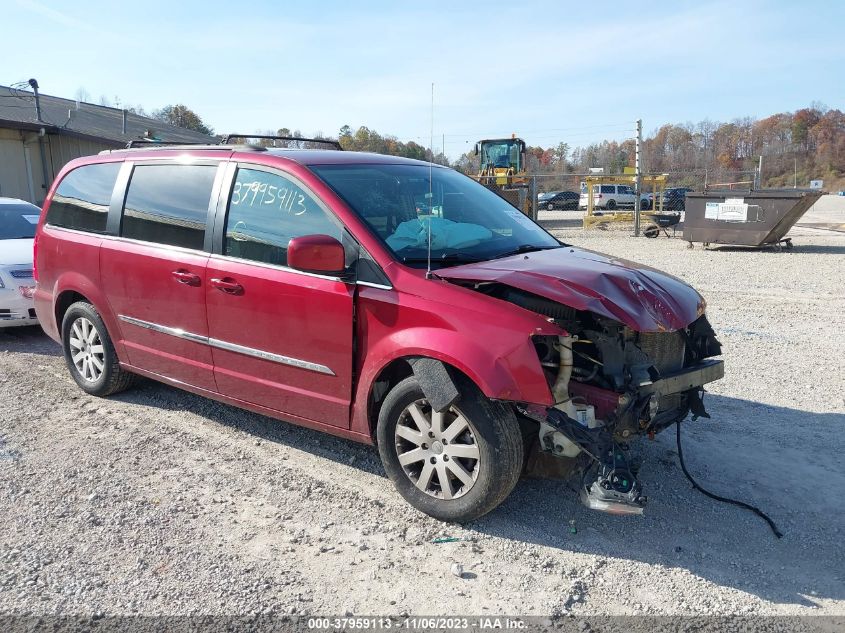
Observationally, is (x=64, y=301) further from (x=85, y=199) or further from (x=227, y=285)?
(x=227, y=285)

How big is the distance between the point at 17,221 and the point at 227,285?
6.26 m

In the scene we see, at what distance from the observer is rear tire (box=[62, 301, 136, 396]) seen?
538 centimetres

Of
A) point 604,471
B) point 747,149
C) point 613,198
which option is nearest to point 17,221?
point 604,471

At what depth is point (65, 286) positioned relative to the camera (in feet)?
18.1

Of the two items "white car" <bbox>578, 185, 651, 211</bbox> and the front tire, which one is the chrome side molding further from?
"white car" <bbox>578, 185, 651, 211</bbox>

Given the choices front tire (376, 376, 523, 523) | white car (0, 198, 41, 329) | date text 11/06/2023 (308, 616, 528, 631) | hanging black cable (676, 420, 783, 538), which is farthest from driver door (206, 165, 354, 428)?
white car (0, 198, 41, 329)

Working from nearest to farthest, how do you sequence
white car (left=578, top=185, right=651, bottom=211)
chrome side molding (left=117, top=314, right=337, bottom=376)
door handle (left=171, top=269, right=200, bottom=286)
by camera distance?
chrome side molding (left=117, top=314, right=337, bottom=376)
door handle (left=171, top=269, right=200, bottom=286)
white car (left=578, top=185, right=651, bottom=211)

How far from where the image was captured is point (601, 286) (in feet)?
11.5

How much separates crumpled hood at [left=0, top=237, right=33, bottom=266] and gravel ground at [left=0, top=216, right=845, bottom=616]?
2588 mm

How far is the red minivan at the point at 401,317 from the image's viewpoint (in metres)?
3.37

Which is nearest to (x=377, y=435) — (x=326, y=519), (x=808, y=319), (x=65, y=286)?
(x=326, y=519)

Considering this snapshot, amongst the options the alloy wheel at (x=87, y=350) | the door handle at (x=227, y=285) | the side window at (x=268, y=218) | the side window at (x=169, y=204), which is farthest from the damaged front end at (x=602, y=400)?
the alloy wheel at (x=87, y=350)

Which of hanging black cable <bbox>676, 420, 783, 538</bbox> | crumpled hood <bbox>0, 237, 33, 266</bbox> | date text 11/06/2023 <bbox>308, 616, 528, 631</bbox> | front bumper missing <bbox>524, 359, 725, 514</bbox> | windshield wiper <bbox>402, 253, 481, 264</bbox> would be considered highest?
windshield wiper <bbox>402, 253, 481, 264</bbox>

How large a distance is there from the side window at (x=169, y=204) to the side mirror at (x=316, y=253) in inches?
46.1
